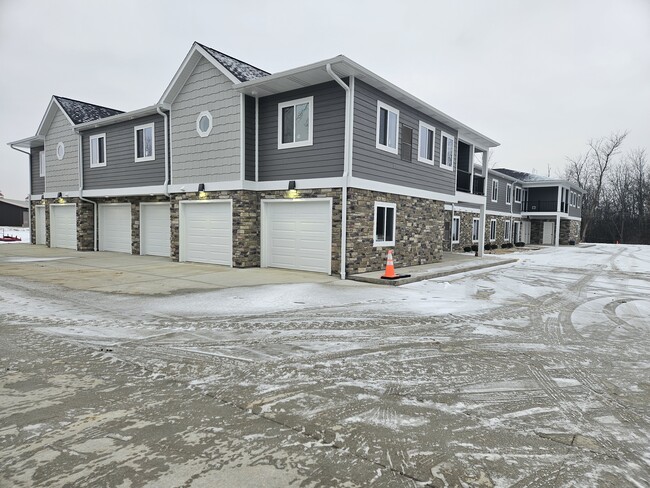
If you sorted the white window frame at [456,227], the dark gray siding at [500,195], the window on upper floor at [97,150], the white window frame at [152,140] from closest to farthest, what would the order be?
the white window frame at [152,140] → the window on upper floor at [97,150] → the white window frame at [456,227] → the dark gray siding at [500,195]

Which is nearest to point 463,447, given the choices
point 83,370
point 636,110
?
point 83,370

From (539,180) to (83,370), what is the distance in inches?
1368

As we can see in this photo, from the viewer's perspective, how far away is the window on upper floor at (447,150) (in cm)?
1512

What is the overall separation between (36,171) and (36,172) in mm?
57

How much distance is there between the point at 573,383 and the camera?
3.89 meters

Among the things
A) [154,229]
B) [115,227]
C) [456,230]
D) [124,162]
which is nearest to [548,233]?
[456,230]

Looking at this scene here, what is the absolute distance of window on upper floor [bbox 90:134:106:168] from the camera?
17.2 meters

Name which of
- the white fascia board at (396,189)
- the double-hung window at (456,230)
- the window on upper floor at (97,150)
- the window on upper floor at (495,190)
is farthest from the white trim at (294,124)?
the window on upper floor at (495,190)

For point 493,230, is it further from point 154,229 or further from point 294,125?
point 154,229

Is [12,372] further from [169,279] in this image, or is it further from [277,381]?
[169,279]

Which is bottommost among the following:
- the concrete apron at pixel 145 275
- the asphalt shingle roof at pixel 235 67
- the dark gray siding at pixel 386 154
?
→ the concrete apron at pixel 145 275

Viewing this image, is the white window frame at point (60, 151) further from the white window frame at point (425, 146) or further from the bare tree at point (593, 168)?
the bare tree at point (593, 168)

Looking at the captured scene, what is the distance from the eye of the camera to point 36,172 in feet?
71.3

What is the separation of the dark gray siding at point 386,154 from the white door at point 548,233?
23.2 m
